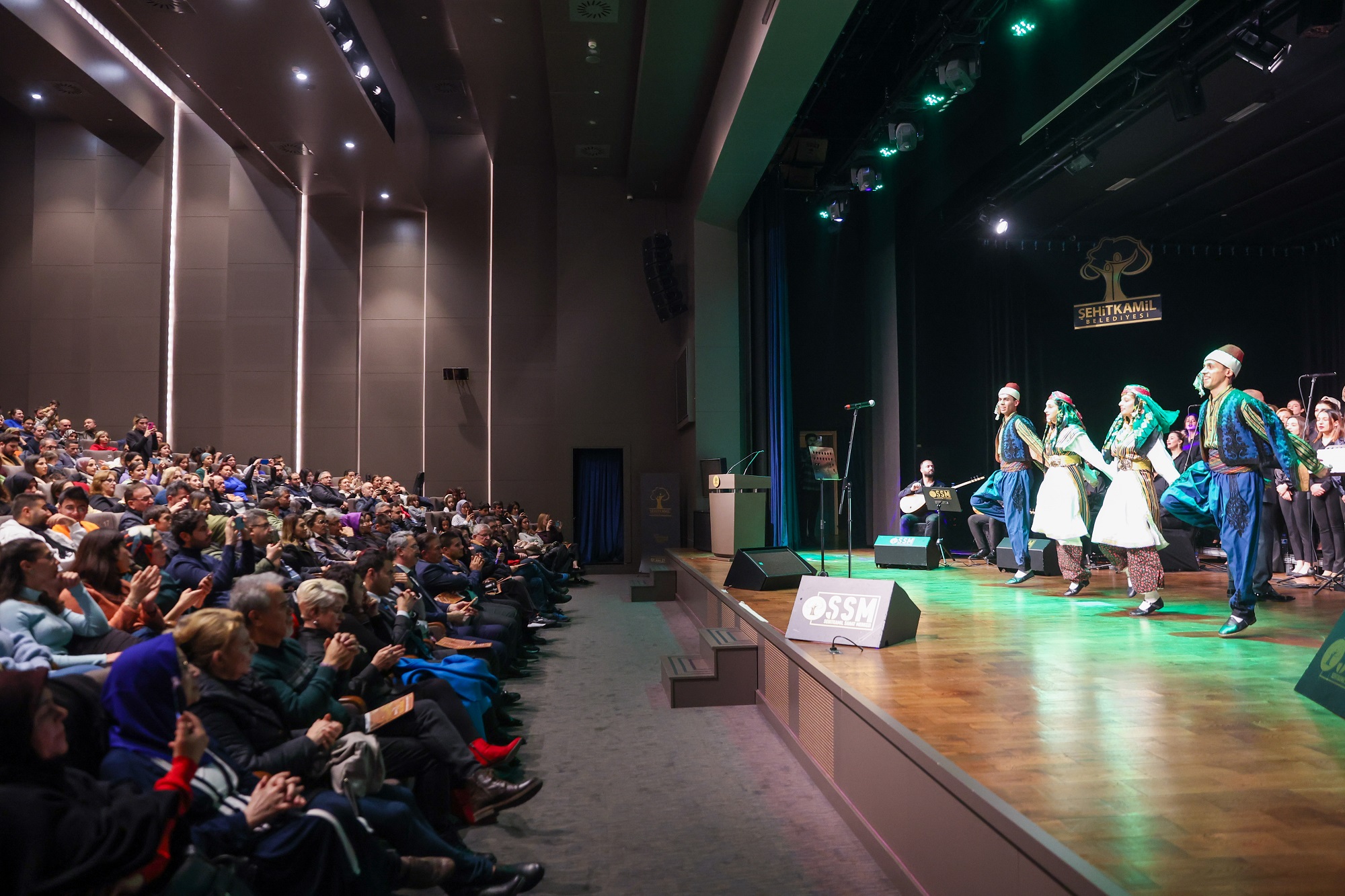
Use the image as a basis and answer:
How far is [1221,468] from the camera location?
454 centimetres

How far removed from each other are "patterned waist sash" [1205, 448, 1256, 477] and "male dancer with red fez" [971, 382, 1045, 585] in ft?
6.92

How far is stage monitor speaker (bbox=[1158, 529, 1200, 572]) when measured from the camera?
7.64m

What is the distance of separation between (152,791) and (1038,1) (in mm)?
7155

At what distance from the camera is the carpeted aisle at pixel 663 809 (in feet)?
8.37

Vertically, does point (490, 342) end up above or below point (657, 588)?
above

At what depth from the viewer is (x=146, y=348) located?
1320cm

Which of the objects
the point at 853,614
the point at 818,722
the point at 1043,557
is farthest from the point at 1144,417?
the point at 818,722

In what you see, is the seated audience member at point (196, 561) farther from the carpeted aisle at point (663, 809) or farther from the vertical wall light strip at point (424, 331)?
the vertical wall light strip at point (424, 331)

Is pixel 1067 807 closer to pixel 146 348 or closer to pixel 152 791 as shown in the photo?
pixel 152 791

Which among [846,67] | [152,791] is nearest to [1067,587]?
[846,67]

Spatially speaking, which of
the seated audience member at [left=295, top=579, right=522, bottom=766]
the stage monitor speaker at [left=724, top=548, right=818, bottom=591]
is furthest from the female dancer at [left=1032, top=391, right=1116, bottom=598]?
the seated audience member at [left=295, top=579, right=522, bottom=766]

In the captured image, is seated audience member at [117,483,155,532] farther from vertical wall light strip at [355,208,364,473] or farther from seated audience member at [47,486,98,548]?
vertical wall light strip at [355,208,364,473]

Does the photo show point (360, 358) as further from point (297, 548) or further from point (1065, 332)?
point (1065, 332)

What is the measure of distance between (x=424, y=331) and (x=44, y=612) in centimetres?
1144
